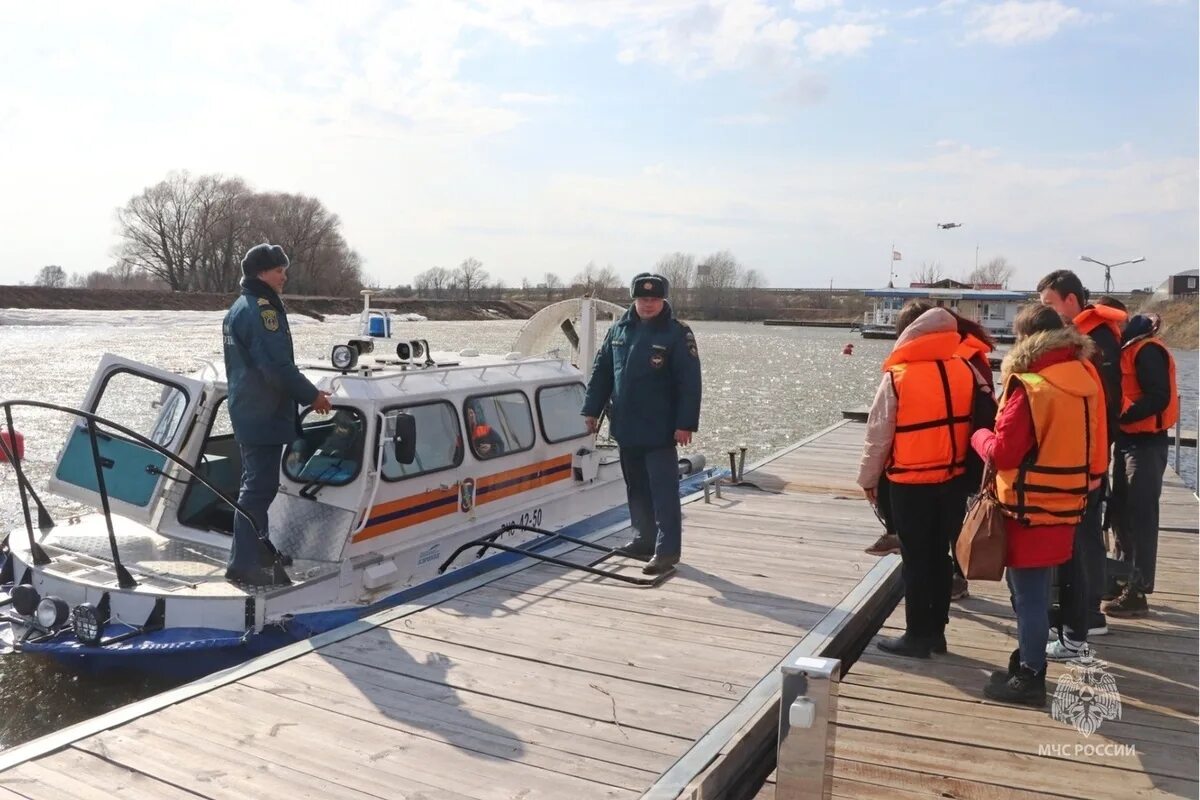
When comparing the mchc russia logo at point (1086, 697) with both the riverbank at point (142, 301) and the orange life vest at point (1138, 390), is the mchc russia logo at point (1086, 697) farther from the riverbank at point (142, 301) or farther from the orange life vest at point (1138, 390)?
the riverbank at point (142, 301)

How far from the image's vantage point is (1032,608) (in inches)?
172

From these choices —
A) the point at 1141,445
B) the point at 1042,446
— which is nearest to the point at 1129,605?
the point at 1141,445

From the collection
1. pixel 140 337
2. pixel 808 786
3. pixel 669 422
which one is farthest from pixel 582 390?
pixel 140 337

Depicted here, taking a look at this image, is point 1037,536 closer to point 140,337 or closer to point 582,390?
point 582,390

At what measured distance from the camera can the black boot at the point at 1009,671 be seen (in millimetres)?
4527

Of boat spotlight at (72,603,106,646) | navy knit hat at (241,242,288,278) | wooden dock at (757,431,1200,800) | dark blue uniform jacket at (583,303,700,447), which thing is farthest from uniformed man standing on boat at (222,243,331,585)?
wooden dock at (757,431,1200,800)

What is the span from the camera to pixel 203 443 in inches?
287

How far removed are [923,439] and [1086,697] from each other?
137 centimetres

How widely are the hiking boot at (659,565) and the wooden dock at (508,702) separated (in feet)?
0.35

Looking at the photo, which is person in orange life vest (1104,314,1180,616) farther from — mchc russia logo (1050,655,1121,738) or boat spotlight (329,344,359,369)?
boat spotlight (329,344,359,369)

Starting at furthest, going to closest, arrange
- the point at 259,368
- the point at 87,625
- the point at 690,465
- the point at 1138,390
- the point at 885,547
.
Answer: the point at 690,465
the point at 885,547
the point at 87,625
the point at 259,368
the point at 1138,390

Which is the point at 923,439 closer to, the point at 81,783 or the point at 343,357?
the point at 81,783

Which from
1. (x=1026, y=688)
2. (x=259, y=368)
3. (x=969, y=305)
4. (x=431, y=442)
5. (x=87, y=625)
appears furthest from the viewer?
(x=969, y=305)

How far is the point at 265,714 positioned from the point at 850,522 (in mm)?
5516
